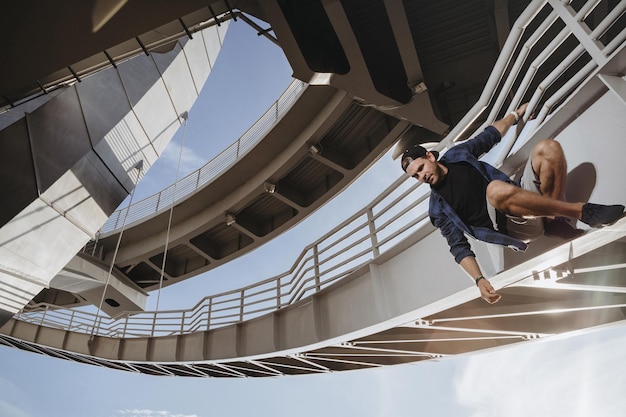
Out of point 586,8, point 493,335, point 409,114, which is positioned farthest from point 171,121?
point 586,8

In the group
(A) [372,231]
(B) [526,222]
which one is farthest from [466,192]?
(A) [372,231]

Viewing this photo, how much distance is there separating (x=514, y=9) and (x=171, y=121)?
13038mm

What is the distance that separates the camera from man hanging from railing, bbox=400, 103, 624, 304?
268 centimetres

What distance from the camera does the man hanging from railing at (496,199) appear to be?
2.68 metres

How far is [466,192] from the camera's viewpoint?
3.22 m

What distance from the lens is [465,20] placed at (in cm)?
930

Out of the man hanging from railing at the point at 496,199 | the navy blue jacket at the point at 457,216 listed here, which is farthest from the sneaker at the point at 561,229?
the navy blue jacket at the point at 457,216

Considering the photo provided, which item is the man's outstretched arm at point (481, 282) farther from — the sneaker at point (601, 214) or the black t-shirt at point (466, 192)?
the sneaker at point (601, 214)

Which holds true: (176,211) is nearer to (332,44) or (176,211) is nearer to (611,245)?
(332,44)

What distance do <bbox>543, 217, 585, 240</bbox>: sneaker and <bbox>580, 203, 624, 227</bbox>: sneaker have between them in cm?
31

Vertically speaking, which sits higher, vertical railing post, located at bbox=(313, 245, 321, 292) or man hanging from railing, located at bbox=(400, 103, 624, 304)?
vertical railing post, located at bbox=(313, 245, 321, 292)

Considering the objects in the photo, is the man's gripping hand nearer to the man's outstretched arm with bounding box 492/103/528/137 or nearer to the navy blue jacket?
the navy blue jacket

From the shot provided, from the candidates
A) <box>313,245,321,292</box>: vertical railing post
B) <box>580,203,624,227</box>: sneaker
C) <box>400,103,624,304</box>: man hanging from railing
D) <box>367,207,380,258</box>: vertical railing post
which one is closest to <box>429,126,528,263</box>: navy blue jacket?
<box>400,103,624,304</box>: man hanging from railing

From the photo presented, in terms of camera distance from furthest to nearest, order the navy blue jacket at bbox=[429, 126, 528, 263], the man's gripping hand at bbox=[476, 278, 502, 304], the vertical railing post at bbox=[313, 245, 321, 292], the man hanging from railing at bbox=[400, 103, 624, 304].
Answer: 1. the vertical railing post at bbox=[313, 245, 321, 292]
2. the man's gripping hand at bbox=[476, 278, 502, 304]
3. the navy blue jacket at bbox=[429, 126, 528, 263]
4. the man hanging from railing at bbox=[400, 103, 624, 304]
